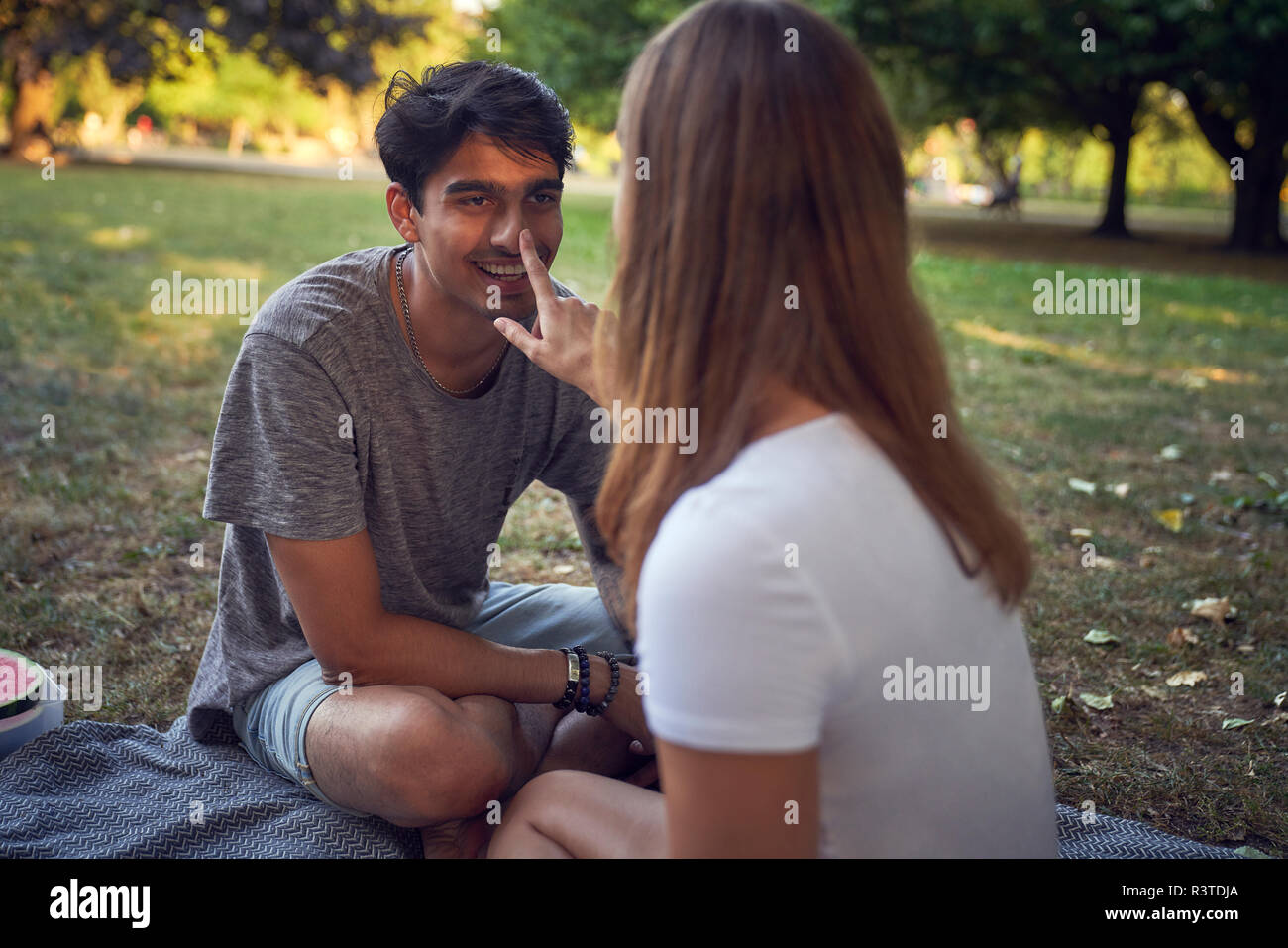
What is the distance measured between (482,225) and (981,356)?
772 centimetres

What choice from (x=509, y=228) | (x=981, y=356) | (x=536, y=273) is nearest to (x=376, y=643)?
(x=536, y=273)

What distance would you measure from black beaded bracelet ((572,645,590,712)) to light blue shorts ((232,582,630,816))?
298mm

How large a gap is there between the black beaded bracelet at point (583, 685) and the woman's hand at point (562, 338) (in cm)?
72

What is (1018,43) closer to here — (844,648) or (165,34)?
(165,34)

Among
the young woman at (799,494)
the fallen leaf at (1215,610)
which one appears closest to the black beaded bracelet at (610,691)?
the young woman at (799,494)

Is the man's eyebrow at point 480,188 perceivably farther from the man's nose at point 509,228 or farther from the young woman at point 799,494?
the young woman at point 799,494

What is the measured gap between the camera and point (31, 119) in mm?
30328

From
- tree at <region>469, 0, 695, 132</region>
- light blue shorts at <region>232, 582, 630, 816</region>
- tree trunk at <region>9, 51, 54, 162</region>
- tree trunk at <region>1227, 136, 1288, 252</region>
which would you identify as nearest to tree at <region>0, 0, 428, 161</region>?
tree trunk at <region>9, 51, 54, 162</region>

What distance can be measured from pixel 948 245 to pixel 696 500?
67.8 feet

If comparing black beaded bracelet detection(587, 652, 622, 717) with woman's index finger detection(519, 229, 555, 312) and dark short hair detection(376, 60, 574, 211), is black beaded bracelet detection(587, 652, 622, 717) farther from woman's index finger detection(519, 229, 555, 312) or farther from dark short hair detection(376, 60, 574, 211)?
dark short hair detection(376, 60, 574, 211)

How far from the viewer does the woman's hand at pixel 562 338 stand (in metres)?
2.44

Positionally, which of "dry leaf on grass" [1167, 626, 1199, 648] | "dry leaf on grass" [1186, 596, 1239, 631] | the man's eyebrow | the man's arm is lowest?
"dry leaf on grass" [1167, 626, 1199, 648]

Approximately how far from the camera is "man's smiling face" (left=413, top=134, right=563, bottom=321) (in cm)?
278
